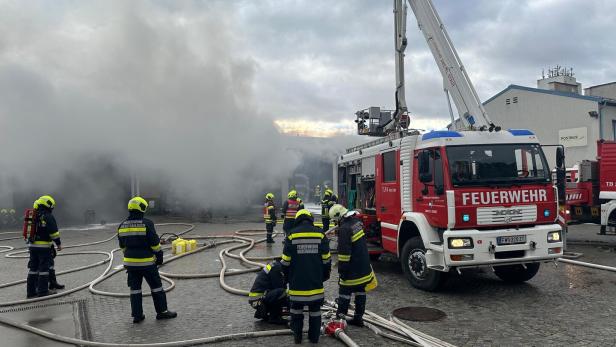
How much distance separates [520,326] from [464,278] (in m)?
2.60

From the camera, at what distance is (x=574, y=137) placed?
21.7 m

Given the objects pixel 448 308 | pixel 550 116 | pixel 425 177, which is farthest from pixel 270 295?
pixel 550 116

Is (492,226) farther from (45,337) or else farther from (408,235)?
(45,337)

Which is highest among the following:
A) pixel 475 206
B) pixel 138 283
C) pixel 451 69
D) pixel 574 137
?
pixel 574 137

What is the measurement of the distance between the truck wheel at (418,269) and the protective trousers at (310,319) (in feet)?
9.07

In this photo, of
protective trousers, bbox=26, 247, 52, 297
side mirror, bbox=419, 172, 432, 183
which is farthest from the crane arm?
protective trousers, bbox=26, 247, 52, 297

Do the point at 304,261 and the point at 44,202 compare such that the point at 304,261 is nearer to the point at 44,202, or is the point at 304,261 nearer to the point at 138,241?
the point at 138,241

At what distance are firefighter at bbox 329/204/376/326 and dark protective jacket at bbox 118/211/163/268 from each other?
2.47 metres

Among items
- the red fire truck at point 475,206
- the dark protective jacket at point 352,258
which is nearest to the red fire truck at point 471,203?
the red fire truck at point 475,206

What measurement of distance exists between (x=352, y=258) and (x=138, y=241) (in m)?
2.80

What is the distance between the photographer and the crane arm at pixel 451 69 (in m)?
8.21

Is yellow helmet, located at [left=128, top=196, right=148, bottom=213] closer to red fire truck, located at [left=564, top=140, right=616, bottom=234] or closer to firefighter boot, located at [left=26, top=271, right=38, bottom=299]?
firefighter boot, located at [left=26, top=271, right=38, bottom=299]

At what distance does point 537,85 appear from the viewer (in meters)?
29.3

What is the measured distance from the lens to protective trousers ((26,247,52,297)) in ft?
22.9
